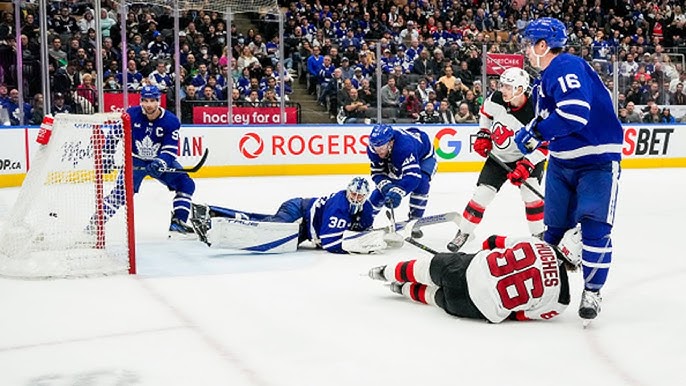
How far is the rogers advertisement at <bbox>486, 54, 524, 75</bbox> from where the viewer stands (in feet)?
36.0

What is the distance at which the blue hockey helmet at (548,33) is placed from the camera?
3291 millimetres

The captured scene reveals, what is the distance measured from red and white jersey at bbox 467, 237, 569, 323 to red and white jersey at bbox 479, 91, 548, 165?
183 cm

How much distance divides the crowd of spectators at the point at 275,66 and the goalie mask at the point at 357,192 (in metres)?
5.15

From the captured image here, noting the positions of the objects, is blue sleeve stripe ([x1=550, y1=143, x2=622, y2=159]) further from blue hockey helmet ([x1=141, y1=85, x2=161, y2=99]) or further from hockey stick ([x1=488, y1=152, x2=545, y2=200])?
blue hockey helmet ([x1=141, y1=85, x2=161, y2=99])

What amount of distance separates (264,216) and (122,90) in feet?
16.5

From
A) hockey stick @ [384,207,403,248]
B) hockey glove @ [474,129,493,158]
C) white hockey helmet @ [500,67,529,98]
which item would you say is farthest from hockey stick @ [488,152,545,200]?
hockey stick @ [384,207,403,248]

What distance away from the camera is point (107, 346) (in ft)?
9.59

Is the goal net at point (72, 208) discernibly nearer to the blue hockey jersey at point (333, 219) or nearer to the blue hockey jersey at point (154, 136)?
the blue hockey jersey at point (154, 136)

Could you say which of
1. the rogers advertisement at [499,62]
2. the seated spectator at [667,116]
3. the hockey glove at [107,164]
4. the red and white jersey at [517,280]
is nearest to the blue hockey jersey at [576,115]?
the red and white jersey at [517,280]

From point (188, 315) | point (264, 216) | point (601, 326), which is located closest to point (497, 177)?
point (264, 216)

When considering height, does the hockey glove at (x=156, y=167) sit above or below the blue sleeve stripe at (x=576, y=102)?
below

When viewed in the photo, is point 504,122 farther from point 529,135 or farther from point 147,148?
point 147,148

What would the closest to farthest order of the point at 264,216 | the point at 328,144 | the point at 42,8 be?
the point at 264,216
the point at 42,8
the point at 328,144

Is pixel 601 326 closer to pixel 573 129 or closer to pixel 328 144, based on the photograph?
pixel 573 129
